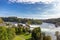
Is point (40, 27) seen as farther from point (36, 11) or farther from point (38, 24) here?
point (36, 11)

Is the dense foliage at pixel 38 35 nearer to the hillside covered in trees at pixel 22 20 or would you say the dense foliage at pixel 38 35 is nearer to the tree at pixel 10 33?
the hillside covered in trees at pixel 22 20

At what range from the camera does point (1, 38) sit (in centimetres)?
241

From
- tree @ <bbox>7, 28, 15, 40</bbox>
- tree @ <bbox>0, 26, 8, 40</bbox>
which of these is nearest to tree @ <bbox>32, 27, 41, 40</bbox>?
tree @ <bbox>7, 28, 15, 40</bbox>

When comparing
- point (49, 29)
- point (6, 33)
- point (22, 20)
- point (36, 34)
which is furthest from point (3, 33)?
point (49, 29)

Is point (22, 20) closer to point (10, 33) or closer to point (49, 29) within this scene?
point (10, 33)

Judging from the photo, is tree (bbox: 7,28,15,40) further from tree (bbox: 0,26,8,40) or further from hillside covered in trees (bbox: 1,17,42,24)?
hillside covered in trees (bbox: 1,17,42,24)

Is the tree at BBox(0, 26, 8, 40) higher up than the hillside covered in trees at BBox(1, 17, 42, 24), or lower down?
lower down

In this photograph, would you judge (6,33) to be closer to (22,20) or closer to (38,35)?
(22,20)

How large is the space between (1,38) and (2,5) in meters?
0.60

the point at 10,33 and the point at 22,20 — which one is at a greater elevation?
the point at 22,20

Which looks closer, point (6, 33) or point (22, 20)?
point (6, 33)

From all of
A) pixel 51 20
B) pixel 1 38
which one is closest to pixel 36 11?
pixel 51 20

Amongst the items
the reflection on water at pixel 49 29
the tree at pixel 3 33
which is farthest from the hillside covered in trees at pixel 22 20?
the tree at pixel 3 33

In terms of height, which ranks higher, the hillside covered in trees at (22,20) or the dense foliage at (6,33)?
the hillside covered in trees at (22,20)
